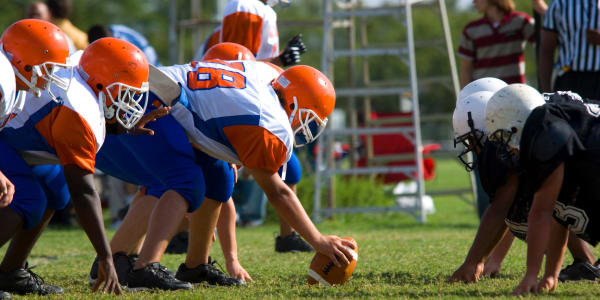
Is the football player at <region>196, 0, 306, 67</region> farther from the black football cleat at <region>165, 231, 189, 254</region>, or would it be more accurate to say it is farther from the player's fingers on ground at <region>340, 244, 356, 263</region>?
the player's fingers on ground at <region>340, 244, 356, 263</region>

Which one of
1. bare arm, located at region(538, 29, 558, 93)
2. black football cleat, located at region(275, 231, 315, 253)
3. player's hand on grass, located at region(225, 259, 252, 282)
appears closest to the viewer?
player's hand on grass, located at region(225, 259, 252, 282)

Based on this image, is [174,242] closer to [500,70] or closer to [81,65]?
[81,65]

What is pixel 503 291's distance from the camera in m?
3.33

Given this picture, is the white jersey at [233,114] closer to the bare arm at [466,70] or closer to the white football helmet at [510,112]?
the white football helmet at [510,112]

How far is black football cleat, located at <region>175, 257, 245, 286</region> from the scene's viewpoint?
395cm

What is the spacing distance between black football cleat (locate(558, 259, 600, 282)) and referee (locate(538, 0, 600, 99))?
2055mm

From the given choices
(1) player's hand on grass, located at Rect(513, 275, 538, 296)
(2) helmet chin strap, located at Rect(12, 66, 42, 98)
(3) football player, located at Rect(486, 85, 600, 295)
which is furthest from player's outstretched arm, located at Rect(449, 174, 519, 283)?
(2) helmet chin strap, located at Rect(12, 66, 42, 98)

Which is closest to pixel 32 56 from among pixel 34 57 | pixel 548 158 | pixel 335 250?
pixel 34 57

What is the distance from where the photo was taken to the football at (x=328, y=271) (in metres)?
3.70

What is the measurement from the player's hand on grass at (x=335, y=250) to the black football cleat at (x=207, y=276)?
56 centimetres

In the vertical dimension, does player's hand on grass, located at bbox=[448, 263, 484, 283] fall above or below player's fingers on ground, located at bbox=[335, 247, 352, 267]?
below

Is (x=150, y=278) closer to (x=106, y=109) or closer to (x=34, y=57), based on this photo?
(x=106, y=109)

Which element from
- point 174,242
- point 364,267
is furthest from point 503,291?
point 174,242

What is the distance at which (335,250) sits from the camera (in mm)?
3613
